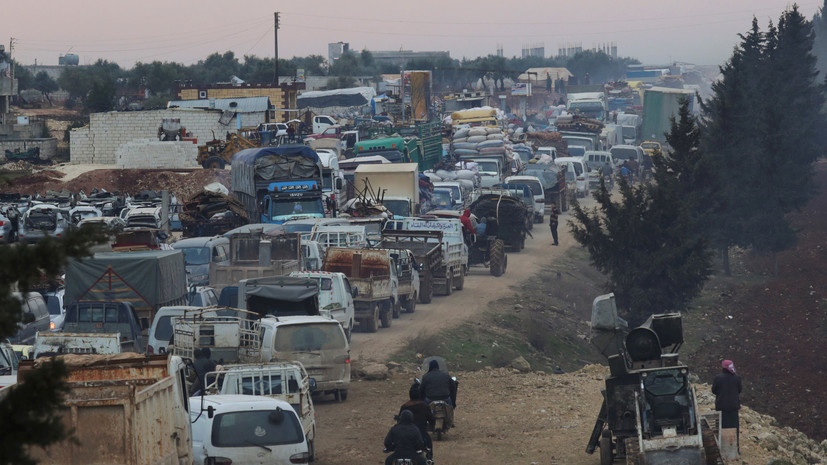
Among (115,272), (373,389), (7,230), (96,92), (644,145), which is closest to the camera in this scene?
(373,389)

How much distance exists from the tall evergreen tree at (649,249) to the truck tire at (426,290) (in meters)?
3.95

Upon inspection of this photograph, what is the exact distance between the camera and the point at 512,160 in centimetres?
5825

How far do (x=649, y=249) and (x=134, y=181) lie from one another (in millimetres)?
29480

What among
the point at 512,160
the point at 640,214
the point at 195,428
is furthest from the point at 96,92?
the point at 195,428

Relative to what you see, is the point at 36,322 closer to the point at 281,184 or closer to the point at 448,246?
the point at 448,246

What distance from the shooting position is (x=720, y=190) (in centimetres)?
3328

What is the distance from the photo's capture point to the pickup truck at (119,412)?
9.86 m

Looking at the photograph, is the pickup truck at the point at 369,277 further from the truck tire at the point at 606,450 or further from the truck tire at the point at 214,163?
the truck tire at the point at 214,163

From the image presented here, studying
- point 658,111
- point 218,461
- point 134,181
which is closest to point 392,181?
point 134,181

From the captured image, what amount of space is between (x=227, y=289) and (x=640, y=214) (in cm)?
1088

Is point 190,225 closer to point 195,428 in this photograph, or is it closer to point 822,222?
point 195,428

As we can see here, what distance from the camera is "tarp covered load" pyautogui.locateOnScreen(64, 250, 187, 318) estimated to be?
23016 millimetres

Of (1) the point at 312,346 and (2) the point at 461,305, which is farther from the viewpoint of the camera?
(2) the point at 461,305

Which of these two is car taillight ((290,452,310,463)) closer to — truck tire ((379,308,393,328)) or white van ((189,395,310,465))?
white van ((189,395,310,465))
